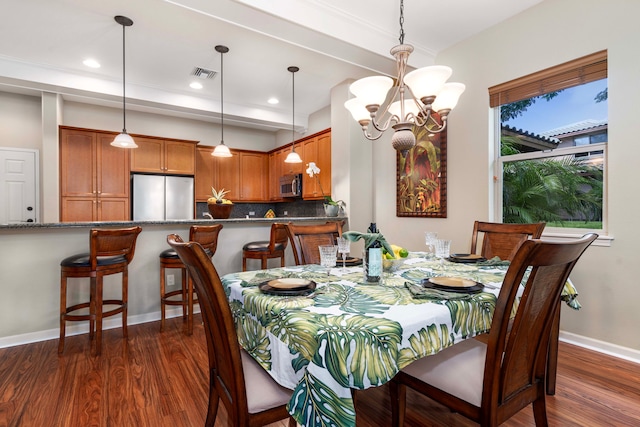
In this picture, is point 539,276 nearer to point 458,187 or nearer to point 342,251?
point 342,251

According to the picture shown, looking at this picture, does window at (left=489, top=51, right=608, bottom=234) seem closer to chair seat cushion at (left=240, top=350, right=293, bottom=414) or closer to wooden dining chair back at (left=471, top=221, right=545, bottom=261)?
wooden dining chair back at (left=471, top=221, right=545, bottom=261)

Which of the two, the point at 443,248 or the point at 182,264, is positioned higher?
the point at 443,248

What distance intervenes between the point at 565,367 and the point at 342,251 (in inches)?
71.4

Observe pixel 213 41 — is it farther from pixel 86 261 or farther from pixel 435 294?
pixel 435 294

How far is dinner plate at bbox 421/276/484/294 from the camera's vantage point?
1.28 metres

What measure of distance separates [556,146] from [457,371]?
2486 mm

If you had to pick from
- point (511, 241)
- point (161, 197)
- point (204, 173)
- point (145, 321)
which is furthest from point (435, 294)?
point (204, 173)

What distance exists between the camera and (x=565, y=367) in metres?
2.20

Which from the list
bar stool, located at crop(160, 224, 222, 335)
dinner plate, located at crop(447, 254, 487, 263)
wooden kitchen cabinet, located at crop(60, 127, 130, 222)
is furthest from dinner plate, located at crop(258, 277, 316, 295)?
wooden kitchen cabinet, located at crop(60, 127, 130, 222)

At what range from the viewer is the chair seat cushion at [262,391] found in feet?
3.57

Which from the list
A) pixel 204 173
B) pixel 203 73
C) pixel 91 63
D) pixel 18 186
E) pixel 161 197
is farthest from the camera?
pixel 204 173

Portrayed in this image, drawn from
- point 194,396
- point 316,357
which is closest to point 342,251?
point 316,357

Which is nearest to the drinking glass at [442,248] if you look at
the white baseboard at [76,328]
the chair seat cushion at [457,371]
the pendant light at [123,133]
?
the chair seat cushion at [457,371]

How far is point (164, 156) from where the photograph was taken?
17.1 feet
